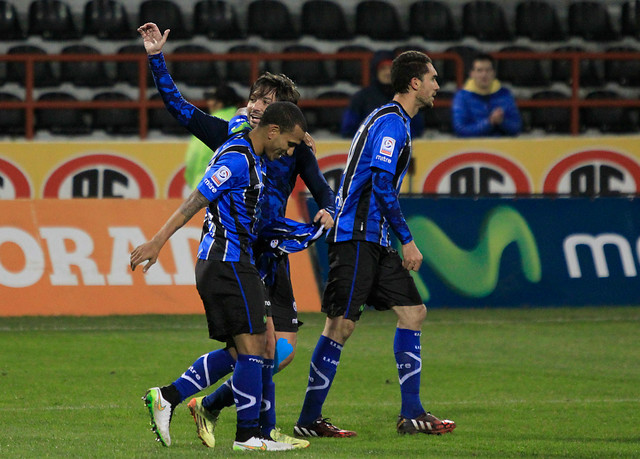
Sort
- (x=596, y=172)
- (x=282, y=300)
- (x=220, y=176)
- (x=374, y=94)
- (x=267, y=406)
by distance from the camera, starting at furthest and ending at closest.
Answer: (x=596, y=172) → (x=374, y=94) → (x=282, y=300) → (x=267, y=406) → (x=220, y=176)

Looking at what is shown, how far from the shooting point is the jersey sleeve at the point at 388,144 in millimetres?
6590

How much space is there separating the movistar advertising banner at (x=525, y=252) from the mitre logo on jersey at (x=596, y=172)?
1764mm

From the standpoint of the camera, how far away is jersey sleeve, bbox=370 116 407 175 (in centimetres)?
659

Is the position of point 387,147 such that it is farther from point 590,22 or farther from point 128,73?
point 590,22

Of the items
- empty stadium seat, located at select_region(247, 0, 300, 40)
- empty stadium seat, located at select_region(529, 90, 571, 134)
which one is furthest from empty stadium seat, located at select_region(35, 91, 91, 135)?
empty stadium seat, located at select_region(529, 90, 571, 134)

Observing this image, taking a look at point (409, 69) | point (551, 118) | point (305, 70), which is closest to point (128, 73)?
point (305, 70)

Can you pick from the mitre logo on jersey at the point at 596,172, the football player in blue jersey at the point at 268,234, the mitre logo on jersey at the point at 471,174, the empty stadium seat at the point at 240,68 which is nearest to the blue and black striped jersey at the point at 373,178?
the football player in blue jersey at the point at 268,234

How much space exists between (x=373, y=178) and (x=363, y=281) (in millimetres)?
573

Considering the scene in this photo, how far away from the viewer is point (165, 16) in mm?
17484

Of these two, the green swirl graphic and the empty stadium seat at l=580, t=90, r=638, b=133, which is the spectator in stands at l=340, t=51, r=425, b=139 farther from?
the empty stadium seat at l=580, t=90, r=638, b=133

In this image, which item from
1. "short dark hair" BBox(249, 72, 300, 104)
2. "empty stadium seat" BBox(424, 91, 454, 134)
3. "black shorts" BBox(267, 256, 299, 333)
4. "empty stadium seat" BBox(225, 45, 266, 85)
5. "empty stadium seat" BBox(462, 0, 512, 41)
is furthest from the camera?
"empty stadium seat" BBox(462, 0, 512, 41)

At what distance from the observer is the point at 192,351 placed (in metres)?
9.99

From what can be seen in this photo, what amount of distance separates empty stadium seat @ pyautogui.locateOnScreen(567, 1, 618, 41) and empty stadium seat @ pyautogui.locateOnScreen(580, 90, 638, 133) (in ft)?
3.82

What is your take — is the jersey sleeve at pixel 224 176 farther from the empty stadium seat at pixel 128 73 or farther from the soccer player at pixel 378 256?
the empty stadium seat at pixel 128 73
